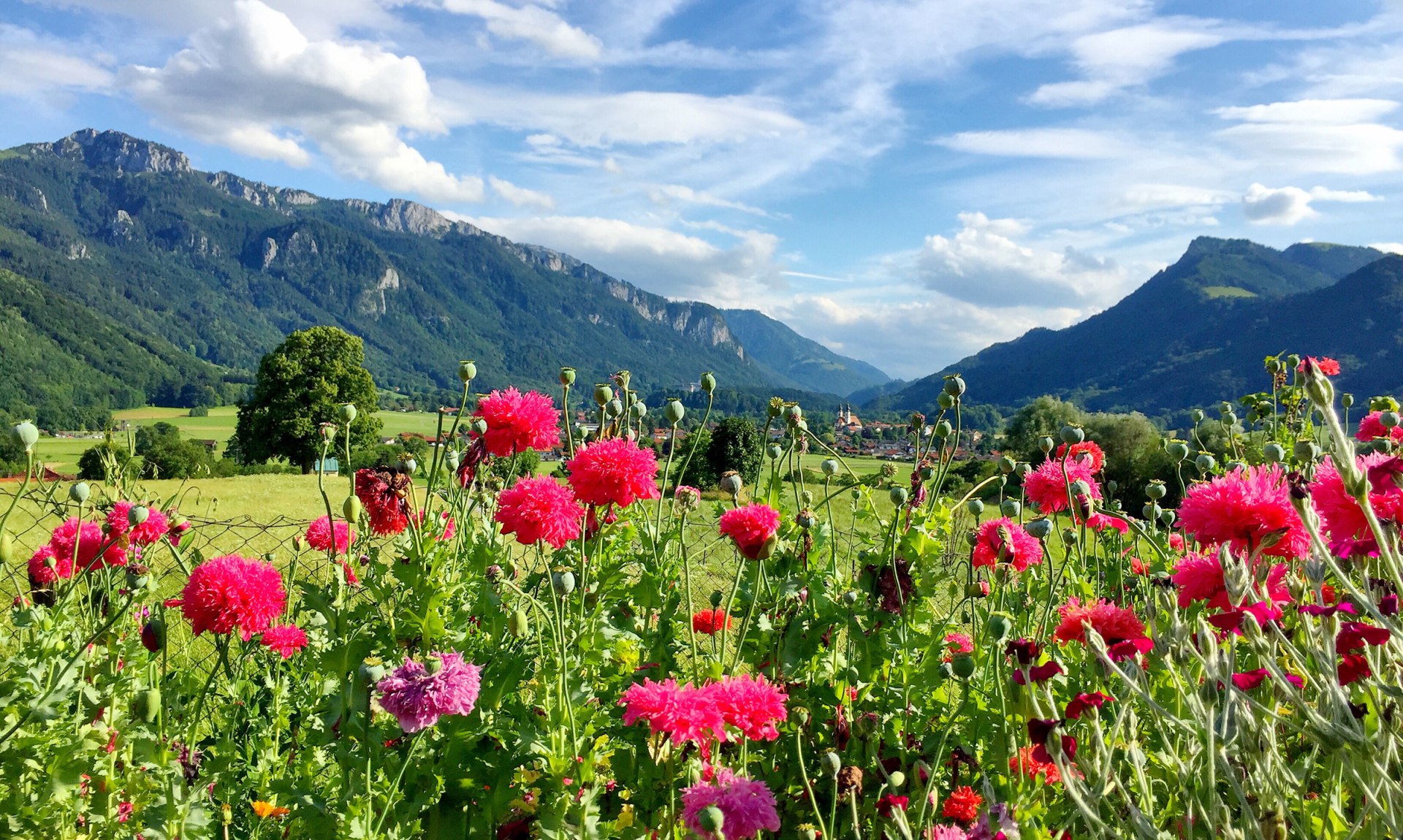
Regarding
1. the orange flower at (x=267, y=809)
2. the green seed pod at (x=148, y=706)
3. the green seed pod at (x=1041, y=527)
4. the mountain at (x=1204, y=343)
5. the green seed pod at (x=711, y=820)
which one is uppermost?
the mountain at (x=1204, y=343)

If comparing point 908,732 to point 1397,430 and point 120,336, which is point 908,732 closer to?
point 1397,430

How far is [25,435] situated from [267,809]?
1.35 meters

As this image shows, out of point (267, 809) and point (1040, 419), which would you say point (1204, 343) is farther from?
point (267, 809)

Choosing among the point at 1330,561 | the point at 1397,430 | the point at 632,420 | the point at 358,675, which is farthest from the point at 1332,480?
the point at 632,420

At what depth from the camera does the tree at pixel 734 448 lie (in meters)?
11.6

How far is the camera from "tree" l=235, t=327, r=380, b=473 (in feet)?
117

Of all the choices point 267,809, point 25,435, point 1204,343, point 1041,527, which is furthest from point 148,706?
point 1204,343

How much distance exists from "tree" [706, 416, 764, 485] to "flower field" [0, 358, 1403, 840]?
24.0 ft

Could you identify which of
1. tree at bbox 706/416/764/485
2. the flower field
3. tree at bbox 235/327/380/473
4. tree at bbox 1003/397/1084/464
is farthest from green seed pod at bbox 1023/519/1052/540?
tree at bbox 1003/397/1084/464

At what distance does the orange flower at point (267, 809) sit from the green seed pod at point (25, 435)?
1.28 meters

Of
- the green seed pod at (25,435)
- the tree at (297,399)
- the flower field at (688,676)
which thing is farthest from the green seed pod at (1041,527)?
the tree at (297,399)

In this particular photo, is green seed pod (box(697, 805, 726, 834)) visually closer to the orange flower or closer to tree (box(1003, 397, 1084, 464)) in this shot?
the orange flower

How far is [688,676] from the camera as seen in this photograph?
2.88 m

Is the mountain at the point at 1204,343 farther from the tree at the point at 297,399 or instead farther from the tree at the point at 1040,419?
the tree at the point at 297,399
